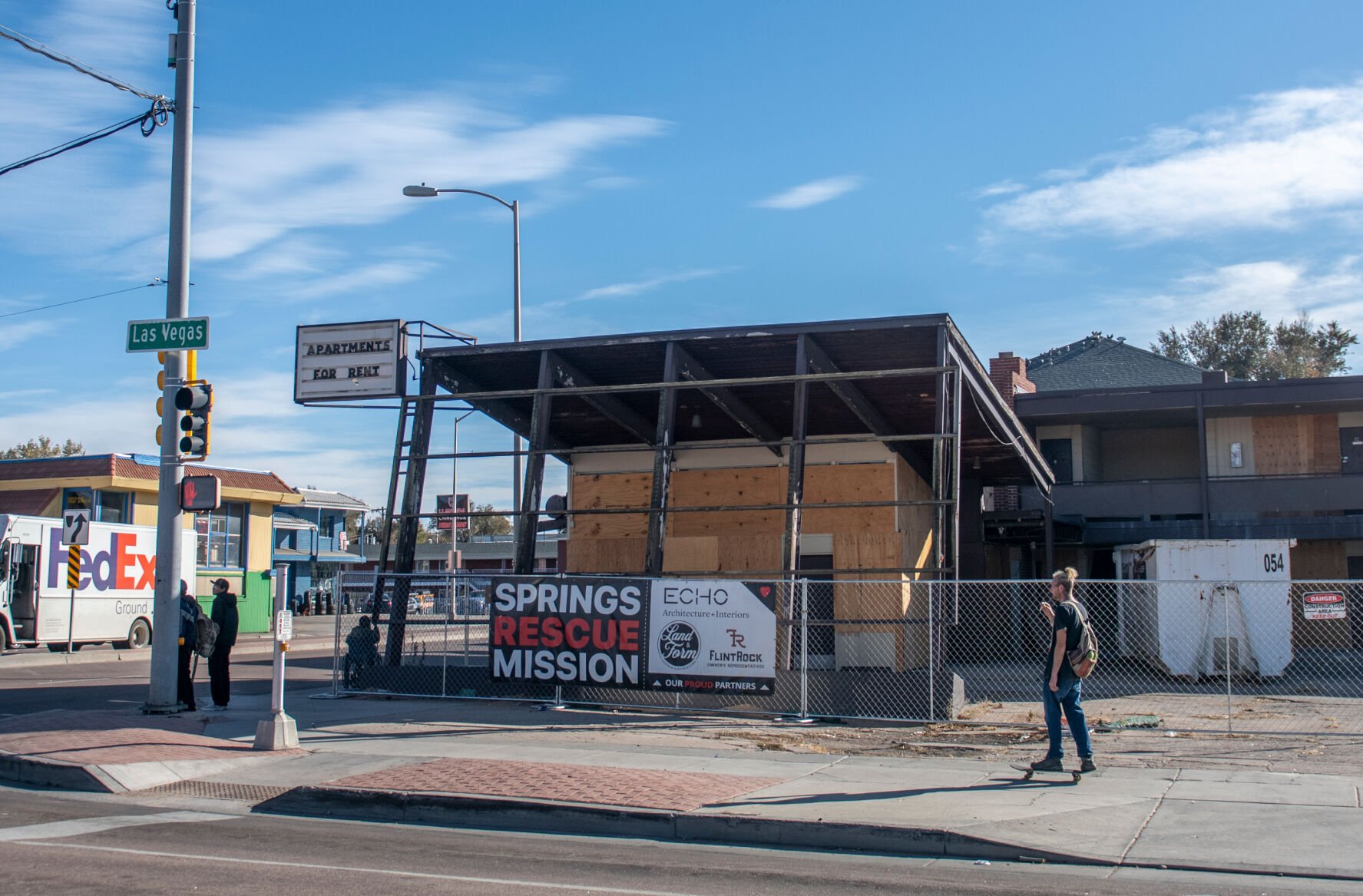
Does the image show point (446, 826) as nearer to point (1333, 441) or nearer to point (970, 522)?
point (970, 522)

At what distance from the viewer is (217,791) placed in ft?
34.6

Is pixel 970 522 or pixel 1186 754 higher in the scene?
pixel 970 522

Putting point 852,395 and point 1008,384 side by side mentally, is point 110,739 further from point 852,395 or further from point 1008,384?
point 1008,384

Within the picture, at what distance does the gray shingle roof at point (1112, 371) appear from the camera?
39.1 m

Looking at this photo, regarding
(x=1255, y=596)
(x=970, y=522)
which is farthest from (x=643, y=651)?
(x=970, y=522)

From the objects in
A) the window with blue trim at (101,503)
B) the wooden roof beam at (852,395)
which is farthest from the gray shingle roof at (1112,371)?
the window with blue trim at (101,503)

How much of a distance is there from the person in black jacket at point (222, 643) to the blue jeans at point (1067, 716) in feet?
33.9

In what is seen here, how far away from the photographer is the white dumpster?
2070cm

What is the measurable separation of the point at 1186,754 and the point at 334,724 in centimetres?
963

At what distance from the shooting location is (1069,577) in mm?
10891

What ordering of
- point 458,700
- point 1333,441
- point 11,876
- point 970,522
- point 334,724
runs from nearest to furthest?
1. point 11,876
2. point 334,724
3. point 458,700
4. point 970,522
5. point 1333,441

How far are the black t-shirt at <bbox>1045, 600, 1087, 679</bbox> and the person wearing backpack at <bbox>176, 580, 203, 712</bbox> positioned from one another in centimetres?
1063

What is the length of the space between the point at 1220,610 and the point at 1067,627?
12.3 m

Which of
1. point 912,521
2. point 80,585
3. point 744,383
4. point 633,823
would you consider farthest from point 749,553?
point 80,585
